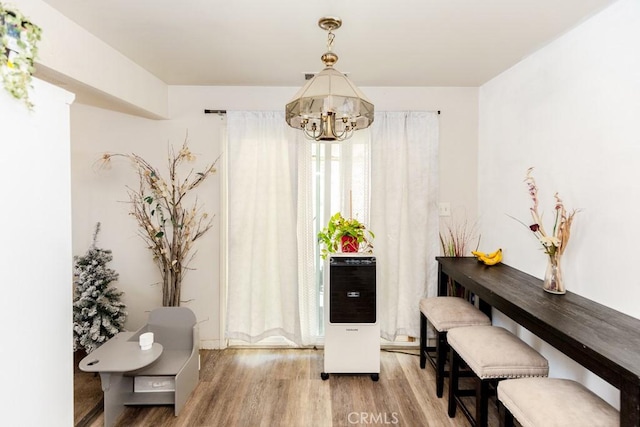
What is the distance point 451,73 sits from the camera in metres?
2.78

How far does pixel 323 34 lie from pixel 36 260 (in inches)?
72.7

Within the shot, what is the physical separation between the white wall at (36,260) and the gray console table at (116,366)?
27.3 inches

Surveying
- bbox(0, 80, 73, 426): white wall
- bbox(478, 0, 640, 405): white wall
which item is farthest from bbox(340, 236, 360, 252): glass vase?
bbox(0, 80, 73, 426): white wall

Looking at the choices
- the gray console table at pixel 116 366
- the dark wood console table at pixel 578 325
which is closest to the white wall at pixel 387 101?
the dark wood console table at pixel 578 325

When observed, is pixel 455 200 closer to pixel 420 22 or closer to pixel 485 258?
pixel 485 258

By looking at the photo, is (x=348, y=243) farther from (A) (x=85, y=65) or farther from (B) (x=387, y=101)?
(A) (x=85, y=65)

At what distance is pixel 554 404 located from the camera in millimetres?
1391

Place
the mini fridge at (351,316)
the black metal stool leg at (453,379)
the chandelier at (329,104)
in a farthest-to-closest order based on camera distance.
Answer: the mini fridge at (351,316) < the black metal stool leg at (453,379) < the chandelier at (329,104)

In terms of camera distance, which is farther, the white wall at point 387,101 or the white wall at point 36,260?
the white wall at point 387,101

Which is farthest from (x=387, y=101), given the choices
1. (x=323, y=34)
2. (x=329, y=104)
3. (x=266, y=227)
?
(x=329, y=104)

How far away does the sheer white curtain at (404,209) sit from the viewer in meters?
3.08

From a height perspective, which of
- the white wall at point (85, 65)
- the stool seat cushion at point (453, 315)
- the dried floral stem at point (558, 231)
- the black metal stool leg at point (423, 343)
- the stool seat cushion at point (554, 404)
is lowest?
the black metal stool leg at point (423, 343)

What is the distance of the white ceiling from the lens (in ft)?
5.85

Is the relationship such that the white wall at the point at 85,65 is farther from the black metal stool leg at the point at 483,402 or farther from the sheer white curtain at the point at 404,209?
the black metal stool leg at the point at 483,402
